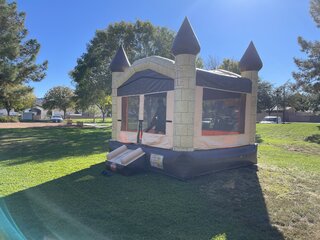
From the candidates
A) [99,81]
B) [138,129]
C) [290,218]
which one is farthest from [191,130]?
[99,81]

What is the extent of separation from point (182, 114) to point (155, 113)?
49.2 inches

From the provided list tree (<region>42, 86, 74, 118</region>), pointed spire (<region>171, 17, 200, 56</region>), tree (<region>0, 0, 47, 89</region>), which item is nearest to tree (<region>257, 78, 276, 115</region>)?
tree (<region>42, 86, 74, 118</region>)

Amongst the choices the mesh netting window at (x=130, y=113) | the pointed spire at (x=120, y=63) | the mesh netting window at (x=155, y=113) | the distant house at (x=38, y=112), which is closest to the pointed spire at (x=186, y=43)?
the mesh netting window at (x=155, y=113)

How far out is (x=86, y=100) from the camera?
21.1 metres

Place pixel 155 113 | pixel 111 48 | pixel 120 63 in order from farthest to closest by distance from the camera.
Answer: pixel 111 48 < pixel 120 63 < pixel 155 113

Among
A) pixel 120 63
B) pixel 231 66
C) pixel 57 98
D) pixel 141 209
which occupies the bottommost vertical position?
pixel 141 209

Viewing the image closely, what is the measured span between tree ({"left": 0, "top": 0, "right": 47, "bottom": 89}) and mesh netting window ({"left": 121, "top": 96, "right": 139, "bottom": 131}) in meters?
10.9

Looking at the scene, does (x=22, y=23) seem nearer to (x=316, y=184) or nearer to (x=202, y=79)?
(x=202, y=79)

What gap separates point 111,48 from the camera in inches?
795

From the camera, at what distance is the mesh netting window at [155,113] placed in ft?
23.3

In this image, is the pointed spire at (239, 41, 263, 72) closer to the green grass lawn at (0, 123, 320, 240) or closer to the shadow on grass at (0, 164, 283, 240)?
the green grass lawn at (0, 123, 320, 240)

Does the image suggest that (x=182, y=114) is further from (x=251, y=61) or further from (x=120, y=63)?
(x=120, y=63)

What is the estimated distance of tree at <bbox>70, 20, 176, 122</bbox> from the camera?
2011 cm

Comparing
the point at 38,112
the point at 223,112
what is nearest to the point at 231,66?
the point at 223,112
